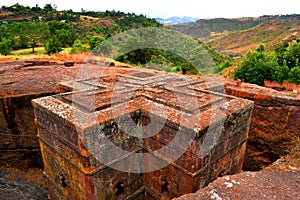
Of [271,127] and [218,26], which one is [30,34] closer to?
[271,127]

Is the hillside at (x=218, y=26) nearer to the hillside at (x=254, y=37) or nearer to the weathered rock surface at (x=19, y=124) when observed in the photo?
the hillside at (x=254, y=37)

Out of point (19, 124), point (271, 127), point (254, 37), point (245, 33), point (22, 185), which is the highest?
point (245, 33)

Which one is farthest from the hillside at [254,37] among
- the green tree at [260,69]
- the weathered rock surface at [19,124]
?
the weathered rock surface at [19,124]

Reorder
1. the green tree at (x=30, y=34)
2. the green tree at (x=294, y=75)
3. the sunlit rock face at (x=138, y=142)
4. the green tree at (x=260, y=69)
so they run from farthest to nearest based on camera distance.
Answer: the green tree at (x=30, y=34)
the green tree at (x=260, y=69)
the green tree at (x=294, y=75)
the sunlit rock face at (x=138, y=142)

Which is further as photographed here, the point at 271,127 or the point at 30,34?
the point at 30,34

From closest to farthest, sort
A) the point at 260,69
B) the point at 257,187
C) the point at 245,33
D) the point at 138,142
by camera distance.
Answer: the point at 257,187 < the point at 138,142 < the point at 260,69 < the point at 245,33

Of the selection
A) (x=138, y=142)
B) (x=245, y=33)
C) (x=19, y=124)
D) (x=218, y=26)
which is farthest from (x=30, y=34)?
(x=218, y=26)

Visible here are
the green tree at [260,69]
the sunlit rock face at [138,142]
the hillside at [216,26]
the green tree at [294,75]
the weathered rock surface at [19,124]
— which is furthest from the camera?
the hillside at [216,26]

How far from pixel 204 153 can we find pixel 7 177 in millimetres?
6911

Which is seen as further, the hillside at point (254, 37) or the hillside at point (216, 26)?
the hillside at point (216, 26)

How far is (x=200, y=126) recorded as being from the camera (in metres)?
4.02

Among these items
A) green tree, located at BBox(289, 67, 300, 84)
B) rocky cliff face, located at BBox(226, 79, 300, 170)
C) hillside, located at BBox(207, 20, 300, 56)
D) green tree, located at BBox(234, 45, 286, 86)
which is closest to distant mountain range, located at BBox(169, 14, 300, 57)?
hillside, located at BBox(207, 20, 300, 56)

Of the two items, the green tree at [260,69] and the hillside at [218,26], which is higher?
the hillside at [218,26]

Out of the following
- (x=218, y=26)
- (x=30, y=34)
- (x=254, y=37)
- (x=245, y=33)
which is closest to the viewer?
(x=30, y=34)
